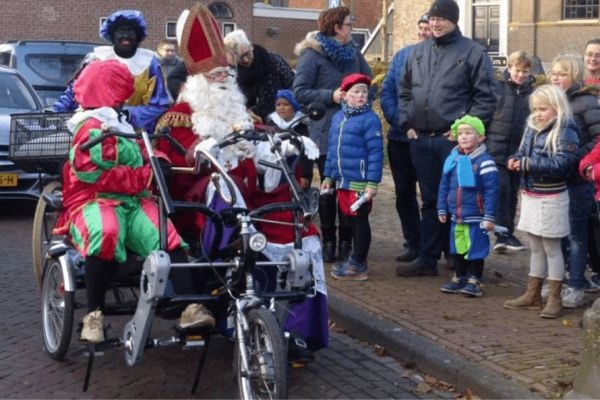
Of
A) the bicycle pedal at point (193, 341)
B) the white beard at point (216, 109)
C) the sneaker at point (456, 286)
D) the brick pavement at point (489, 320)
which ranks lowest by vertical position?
the brick pavement at point (489, 320)

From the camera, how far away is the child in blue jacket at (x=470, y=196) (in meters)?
7.90

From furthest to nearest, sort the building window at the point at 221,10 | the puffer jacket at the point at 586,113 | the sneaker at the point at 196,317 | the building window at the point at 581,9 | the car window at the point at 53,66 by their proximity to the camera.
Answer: the building window at the point at 221,10
the building window at the point at 581,9
the car window at the point at 53,66
the puffer jacket at the point at 586,113
the sneaker at the point at 196,317

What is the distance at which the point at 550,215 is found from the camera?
24.2ft

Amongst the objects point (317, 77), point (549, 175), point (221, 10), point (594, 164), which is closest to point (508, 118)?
point (317, 77)

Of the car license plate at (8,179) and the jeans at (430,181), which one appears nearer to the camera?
the jeans at (430,181)

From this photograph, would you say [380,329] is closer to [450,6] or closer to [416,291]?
[416,291]

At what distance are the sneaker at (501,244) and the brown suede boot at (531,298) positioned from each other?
7.69 ft

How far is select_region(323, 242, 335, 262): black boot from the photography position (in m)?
9.48

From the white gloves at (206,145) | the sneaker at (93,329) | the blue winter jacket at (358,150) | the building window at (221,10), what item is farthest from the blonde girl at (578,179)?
the building window at (221,10)

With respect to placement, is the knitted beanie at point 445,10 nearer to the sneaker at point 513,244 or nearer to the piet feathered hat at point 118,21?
the piet feathered hat at point 118,21

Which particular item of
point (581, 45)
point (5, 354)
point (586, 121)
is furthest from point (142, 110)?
point (581, 45)

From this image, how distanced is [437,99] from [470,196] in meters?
0.93

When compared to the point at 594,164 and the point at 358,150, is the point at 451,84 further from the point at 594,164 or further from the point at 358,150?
the point at 594,164

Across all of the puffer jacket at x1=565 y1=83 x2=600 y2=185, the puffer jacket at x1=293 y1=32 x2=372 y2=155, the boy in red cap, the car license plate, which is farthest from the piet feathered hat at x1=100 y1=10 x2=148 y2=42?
the car license plate
